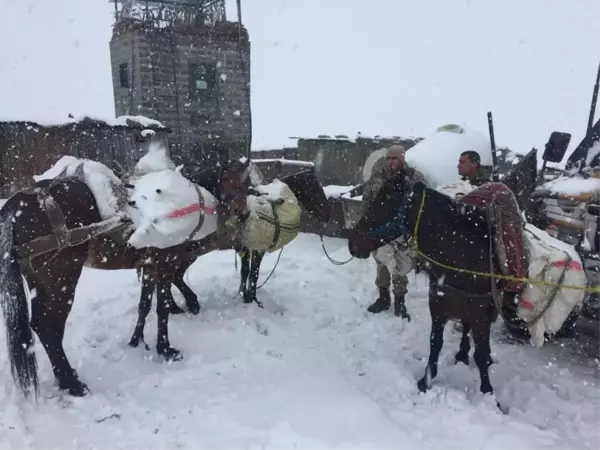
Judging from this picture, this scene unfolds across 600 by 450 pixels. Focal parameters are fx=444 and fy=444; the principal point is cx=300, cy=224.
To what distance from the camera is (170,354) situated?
4516mm

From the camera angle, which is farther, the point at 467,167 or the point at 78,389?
the point at 467,167

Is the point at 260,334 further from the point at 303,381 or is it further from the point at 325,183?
the point at 325,183

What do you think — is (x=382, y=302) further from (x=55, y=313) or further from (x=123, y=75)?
(x=123, y=75)

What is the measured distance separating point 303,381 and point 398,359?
1131mm

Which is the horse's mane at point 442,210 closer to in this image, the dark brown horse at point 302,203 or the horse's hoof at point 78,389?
the dark brown horse at point 302,203

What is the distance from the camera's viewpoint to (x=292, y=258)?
26.3 ft

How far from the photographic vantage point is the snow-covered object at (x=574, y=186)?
15.4ft

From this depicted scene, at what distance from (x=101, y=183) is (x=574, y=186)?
4920 mm

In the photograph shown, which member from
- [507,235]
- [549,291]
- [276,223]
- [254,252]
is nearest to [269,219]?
[276,223]

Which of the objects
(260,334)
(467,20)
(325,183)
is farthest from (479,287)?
(467,20)

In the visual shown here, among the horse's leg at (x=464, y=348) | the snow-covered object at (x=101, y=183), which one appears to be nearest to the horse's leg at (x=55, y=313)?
the snow-covered object at (x=101, y=183)

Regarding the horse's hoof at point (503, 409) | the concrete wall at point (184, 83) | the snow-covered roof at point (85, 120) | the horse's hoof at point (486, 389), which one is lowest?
the horse's hoof at point (503, 409)

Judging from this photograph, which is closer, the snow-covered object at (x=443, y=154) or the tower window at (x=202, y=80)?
the snow-covered object at (x=443, y=154)

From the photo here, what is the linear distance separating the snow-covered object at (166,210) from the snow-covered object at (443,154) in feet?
8.67
